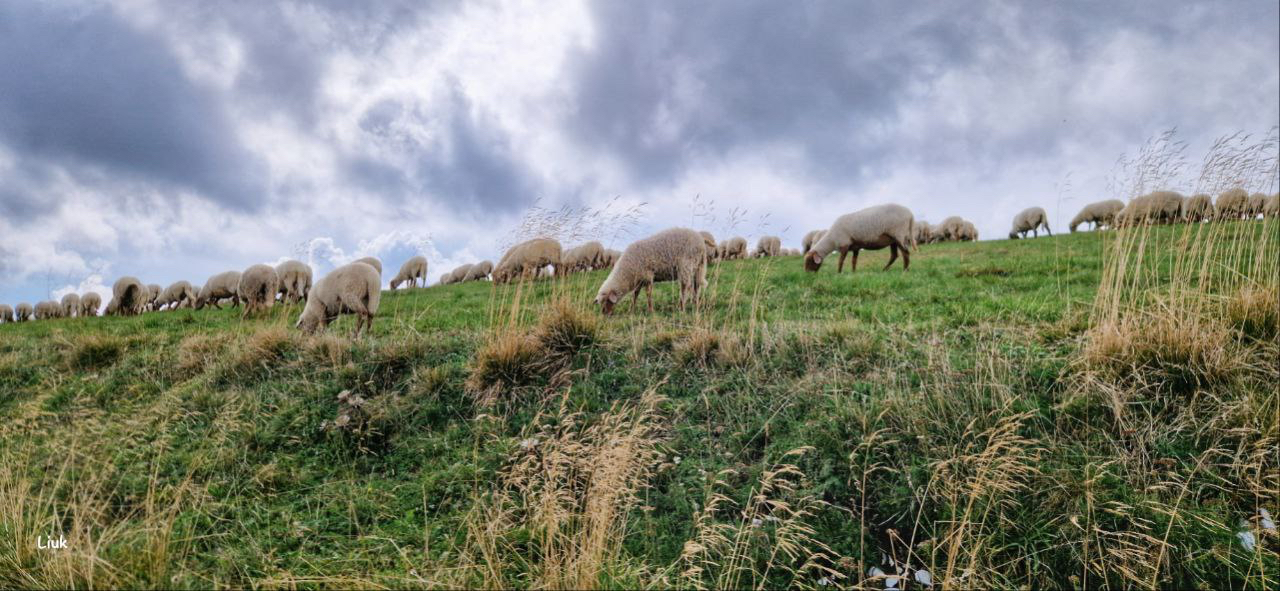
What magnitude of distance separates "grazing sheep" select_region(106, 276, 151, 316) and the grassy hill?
21080mm

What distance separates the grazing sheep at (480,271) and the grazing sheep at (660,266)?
Result: 24.6 m

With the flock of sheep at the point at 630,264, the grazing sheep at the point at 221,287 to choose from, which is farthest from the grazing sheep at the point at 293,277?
the grazing sheep at the point at 221,287

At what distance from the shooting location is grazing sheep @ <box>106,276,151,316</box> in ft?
70.2

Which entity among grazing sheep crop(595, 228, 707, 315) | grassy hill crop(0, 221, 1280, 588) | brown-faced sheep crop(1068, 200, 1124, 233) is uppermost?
brown-faced sheep crop(1068, 200, 1124, 233)

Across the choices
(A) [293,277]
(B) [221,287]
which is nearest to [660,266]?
(A) [293,277]

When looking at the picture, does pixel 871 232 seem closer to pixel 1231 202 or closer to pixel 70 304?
pixel 1231 202

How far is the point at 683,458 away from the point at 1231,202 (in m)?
5.94

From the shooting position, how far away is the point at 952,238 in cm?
3247

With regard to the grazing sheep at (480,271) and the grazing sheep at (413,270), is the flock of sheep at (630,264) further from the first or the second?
the grazing sheep at (480,271)

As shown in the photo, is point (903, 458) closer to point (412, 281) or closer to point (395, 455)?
point (395, 455)

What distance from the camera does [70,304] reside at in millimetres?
28781

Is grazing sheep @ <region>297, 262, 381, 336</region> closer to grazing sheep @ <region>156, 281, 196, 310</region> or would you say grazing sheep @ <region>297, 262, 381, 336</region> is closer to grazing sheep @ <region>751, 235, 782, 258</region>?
grazing sheep @ <region>156, 281, 196, 310</region>

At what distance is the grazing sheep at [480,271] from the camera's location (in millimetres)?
31673

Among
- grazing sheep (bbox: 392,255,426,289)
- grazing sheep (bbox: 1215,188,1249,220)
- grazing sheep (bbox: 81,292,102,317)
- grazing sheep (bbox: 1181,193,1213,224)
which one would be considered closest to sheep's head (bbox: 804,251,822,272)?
grazing sheep (bbox: 1181,193,1213,224)
